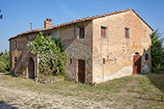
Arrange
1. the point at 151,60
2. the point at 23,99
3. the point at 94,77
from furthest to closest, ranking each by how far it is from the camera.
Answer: the point at 151,60, the point at 94,77, the point at 23,99

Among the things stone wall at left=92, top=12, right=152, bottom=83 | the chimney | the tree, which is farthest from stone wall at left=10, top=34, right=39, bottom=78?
the tree

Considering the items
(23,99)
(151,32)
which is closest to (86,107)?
(23,99)

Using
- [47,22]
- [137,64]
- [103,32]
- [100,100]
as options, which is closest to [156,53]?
[137,64]

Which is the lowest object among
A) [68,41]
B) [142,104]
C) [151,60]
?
[142,104]

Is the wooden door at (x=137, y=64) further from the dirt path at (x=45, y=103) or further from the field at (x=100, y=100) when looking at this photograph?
the dirt path at (x=45, y=103)

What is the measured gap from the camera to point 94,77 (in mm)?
10047

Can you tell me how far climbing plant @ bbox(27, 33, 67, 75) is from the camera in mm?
11656

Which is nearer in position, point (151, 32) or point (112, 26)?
point (112, 26)

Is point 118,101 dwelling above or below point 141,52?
below

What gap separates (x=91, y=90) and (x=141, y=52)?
308 inches

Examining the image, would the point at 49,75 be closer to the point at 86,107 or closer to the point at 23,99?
the point at 23,99

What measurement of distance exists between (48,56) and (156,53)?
11246mm

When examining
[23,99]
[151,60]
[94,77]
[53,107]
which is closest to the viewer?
[53,107]

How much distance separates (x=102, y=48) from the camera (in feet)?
34.8
